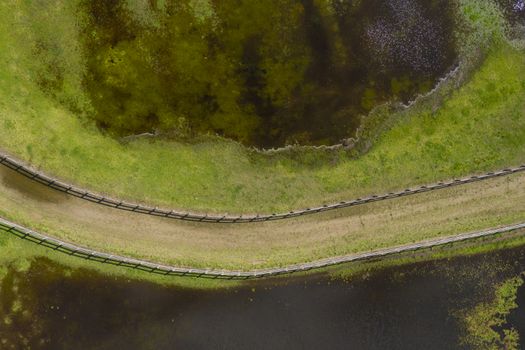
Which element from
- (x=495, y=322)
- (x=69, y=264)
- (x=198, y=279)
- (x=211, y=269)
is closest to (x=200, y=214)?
(x=211, y=269)

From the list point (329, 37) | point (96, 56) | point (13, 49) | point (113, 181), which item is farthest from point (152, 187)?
point (329, 37)

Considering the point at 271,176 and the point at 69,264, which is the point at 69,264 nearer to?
the point at 69,264

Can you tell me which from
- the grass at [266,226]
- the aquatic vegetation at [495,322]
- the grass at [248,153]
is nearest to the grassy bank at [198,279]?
the grass at [266,226]

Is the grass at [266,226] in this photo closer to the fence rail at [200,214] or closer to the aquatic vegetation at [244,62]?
the fence rail at [200,214]

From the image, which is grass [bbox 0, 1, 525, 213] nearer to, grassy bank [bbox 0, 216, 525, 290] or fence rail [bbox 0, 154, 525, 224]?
fence rail [bbox 0, 154, 525, 224]

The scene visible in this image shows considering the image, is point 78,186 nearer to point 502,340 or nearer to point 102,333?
point 102,333

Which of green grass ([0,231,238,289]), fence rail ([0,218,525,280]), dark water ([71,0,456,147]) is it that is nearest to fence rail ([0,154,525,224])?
fence rail ([0,218,525,280])
